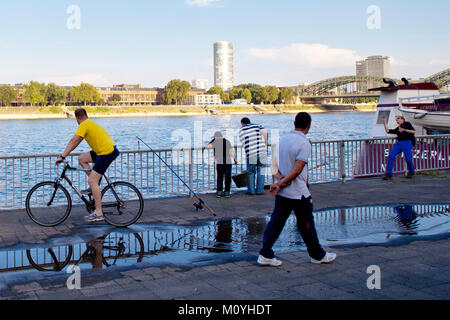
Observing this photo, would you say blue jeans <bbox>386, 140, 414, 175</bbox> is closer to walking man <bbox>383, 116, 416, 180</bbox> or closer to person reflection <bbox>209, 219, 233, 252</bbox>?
walking man <bbox>383, 116, 416, 180</bbox>

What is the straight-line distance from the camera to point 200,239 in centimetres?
761

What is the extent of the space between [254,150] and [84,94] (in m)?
177

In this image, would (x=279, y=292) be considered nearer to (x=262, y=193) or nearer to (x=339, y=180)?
(x=262, y=193)

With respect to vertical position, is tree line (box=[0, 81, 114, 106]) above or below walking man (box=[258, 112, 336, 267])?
above

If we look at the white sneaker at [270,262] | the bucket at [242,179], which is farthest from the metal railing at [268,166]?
the white sneaker at [270,262]

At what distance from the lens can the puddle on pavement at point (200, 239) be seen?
21.1 ft

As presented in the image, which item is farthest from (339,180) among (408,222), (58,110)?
(58,110)

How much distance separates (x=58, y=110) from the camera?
486 feet

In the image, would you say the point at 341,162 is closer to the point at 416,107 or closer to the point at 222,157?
the point at 222,157

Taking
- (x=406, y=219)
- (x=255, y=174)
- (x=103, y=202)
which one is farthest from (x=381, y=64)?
(x=103, y=202)

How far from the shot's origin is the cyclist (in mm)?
8211

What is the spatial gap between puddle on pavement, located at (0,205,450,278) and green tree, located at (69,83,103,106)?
178414mm

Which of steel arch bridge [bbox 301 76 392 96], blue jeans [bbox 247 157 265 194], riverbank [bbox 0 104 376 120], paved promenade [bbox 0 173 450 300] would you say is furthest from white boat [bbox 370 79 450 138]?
steel arch bridge [bbox 301 76 392 96]
